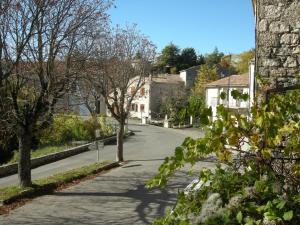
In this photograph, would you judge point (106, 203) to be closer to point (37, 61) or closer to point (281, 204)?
point (37, 61)

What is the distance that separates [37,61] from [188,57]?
70.6m

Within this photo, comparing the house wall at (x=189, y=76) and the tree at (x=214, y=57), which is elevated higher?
the tree at (x=214, y=57)

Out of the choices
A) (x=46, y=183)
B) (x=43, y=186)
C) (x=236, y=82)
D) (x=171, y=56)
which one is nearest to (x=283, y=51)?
(x=43, y=186)

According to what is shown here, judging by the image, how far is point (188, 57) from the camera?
86125 millimetres

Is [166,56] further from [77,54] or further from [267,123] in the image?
[267,123]

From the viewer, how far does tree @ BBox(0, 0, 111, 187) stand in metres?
15.9

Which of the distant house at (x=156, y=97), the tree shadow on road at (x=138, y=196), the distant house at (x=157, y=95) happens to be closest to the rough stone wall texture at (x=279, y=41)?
the tree shadow on road at (x=138, y=196)

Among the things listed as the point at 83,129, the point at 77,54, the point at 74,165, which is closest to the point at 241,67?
the point at 83,129

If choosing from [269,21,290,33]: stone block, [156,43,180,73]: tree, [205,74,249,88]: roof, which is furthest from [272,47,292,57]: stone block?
[156,43,180,73]: tree

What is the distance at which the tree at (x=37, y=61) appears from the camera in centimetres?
1588

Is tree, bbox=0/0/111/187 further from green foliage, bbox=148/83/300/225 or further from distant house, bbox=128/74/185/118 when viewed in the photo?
distant house, bbox=128/74/185/118

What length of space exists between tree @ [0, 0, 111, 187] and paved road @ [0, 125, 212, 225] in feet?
7.57

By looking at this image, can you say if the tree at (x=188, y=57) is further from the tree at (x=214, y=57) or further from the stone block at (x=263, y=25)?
the stone block at (x=263, y=25)

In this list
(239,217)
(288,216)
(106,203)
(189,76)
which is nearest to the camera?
(288,216)
